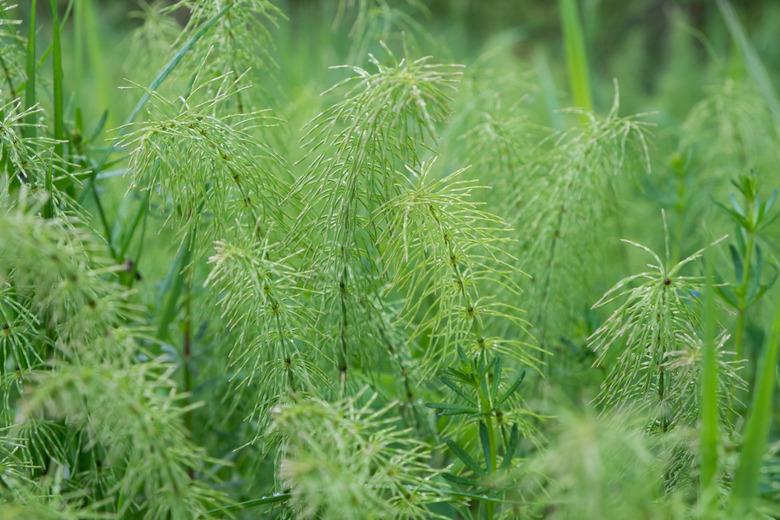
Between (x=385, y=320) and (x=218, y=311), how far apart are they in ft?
0.96

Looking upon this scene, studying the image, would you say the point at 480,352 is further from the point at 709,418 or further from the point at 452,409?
the point at 709,418

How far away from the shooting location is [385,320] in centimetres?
100

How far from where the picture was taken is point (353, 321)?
0.93 meters

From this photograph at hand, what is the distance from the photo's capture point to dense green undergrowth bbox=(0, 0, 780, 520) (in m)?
0.68

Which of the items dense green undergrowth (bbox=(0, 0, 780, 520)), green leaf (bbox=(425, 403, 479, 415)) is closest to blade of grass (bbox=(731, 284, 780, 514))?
dense green undergrowth (bbox=(0, 0, 780, 520))

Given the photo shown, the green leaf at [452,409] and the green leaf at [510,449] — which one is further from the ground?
the green leaf at [452,409]

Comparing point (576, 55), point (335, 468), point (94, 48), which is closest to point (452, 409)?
point (335, 468)

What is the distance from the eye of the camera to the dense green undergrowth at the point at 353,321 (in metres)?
0.68

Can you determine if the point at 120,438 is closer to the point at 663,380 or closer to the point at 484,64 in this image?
the point at 663,380

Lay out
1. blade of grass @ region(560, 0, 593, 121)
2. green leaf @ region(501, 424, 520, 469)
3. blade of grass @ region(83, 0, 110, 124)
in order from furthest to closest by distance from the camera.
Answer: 1. blade of grass @ region(83, 0, 110, 124)
2. blade of grass @ region(560, 0, 593, 121)
3. green leaf @ region(501, 424, 520, 469)

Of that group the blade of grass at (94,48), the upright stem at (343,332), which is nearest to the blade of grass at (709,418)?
the upright stem at (343,332)

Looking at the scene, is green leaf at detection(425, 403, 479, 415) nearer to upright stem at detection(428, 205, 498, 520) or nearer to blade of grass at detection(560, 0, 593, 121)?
upright stem at detection(428, 205, 498, 520)

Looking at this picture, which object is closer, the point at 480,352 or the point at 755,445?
the point at 755,445

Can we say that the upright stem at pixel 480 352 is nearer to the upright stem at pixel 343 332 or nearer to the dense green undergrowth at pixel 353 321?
the dense green undergrowth at pixel 353 321
